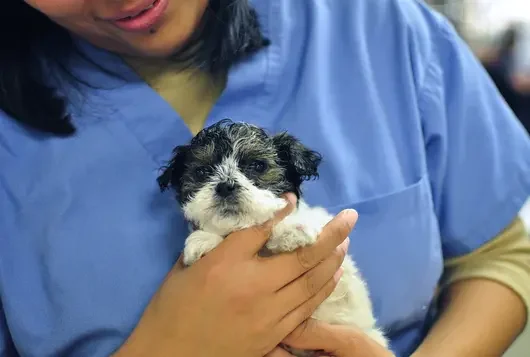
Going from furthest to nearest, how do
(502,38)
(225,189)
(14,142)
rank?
(502,38), (14,142), (225,189)

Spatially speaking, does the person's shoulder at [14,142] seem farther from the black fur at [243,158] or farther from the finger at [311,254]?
the finger at [311,254]

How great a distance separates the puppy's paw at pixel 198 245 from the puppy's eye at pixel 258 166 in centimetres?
12

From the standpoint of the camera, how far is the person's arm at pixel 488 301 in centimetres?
102

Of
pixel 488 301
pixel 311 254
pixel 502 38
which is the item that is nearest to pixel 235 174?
pixel 311 254

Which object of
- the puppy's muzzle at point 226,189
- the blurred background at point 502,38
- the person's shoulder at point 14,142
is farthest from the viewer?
the blurred background at point 502,38

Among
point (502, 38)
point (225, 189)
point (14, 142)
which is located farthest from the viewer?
point (502, 38)

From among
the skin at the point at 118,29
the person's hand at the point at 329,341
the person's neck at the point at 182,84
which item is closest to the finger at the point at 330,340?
the person's hand at the point at 329,341

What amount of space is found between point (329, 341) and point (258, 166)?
29cm

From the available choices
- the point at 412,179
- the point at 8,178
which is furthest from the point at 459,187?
the point at 8,178

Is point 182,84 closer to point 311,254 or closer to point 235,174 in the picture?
point 235,174

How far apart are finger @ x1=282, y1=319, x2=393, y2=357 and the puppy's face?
0.62 feet

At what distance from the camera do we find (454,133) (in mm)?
1069

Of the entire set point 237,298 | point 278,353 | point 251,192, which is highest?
point 251,192

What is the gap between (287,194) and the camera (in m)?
0.92
